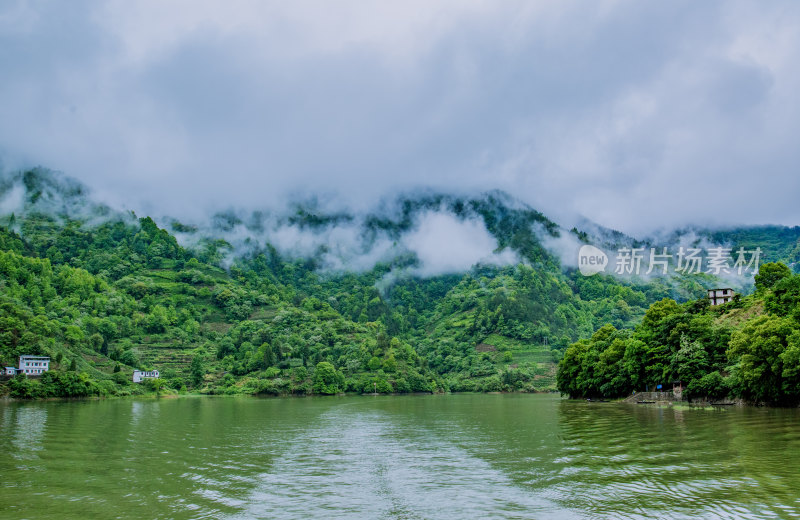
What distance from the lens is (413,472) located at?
91.6 feet

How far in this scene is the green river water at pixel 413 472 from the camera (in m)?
20.2

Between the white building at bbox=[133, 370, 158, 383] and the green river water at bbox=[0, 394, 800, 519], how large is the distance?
96.3 meters

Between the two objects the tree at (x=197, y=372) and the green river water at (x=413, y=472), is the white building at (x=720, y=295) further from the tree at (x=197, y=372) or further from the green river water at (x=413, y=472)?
the tree at (x=197, y=372)

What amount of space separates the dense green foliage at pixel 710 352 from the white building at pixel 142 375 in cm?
9797

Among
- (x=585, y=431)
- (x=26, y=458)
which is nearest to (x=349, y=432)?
(x=585, y=431)

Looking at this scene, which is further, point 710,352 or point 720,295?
point 720,295

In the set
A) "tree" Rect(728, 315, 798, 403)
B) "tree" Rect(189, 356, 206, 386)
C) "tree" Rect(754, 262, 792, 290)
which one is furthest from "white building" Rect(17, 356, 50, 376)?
"tree" Rect(754, 262, 792, 290)

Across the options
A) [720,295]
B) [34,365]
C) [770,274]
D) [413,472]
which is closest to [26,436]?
[413,472]

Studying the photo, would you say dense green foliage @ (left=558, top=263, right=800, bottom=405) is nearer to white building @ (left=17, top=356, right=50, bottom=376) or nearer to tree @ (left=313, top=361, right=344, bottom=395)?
tree @ (left=313, top=361, right=344, bottom=395)

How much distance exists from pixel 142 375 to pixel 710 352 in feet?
403

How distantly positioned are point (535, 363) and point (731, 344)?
13746 cm

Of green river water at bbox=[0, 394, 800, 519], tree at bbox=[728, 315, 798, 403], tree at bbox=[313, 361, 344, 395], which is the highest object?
tree at bbox=[728, 315, 798, 403]

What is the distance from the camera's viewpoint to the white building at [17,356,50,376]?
112m

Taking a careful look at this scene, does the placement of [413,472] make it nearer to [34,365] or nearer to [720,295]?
[34,365]
